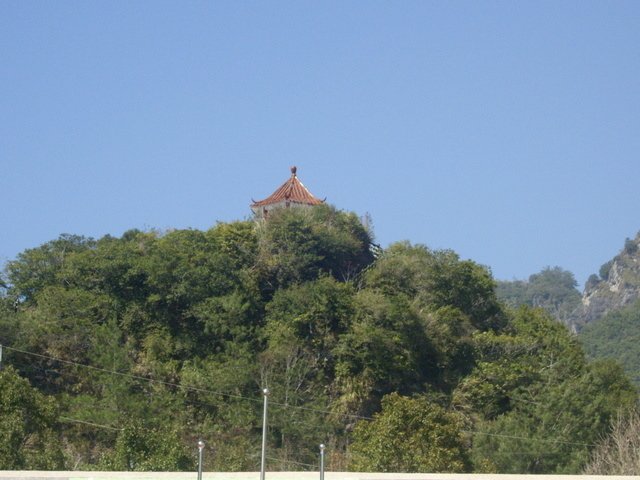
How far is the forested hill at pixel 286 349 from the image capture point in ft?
104

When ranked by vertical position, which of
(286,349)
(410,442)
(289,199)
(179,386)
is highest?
(289,199)

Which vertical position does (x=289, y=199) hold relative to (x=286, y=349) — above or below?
above

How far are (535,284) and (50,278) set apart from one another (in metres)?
121

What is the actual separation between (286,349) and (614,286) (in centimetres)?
Result: 9345

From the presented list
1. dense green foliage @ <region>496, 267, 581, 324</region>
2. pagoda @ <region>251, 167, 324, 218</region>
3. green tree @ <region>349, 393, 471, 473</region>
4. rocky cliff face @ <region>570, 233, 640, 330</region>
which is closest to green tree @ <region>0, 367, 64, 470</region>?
green tree @ <region>349, 393, 471, 473</region>

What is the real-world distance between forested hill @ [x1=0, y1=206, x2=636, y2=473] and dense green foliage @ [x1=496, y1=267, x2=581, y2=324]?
90.8 meters

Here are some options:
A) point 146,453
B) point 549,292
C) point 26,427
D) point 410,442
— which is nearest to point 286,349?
point 410,442

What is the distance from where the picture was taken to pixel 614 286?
400 ft

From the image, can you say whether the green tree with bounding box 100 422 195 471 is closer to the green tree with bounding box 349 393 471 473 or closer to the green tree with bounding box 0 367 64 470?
the green tree with bounding box 0 367 64 470

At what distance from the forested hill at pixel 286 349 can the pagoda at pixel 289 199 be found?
2.85 m

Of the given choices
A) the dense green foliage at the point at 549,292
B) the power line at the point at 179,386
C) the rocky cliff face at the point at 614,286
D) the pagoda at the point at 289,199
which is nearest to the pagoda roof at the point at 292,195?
the pagoda at the point at 289,199

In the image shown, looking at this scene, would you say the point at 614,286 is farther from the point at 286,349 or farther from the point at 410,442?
the point at 410,442

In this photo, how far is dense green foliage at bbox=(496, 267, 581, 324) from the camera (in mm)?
134750

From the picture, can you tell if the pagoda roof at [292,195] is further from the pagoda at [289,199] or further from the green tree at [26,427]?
the green tree at [26,427]
